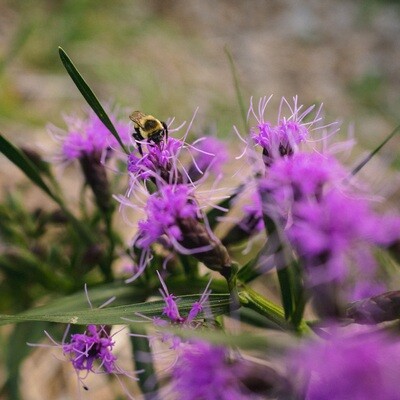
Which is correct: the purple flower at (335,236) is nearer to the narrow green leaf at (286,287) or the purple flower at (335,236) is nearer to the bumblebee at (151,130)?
the narrow green leaf at (286,287)

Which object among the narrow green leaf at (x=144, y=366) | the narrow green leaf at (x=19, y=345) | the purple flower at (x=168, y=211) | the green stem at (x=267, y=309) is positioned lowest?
the narrow green leaf at (x=19, y=345)

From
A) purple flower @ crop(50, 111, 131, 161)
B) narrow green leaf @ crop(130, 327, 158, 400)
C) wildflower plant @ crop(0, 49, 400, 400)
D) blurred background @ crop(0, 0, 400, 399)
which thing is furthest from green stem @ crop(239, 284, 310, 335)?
blurred background @ crop(0, 0, 400, 399)

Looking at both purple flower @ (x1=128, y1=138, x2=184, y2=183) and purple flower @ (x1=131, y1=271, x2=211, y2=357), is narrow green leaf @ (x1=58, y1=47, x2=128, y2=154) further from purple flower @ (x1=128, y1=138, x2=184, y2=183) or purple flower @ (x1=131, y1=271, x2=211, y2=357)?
purple flower @ (x1=131, y1=271, x2=211, y2=357)

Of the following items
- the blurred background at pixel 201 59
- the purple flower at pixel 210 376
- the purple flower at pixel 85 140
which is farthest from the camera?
the blurred background at pixel 201 59

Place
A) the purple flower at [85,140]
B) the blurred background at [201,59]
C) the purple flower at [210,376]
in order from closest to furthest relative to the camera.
→ the purple flower at [210,376] < the purple flower at [85,140] < the blurred background at [201,59]

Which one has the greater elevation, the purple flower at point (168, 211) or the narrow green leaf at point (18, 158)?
the purple flower at point (168, 211)

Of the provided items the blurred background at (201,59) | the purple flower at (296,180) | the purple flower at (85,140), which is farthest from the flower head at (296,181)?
the blurred background at (201,59)

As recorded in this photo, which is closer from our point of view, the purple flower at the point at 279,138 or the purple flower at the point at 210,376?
the purple flower at the point at 210,376
